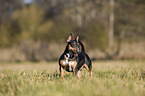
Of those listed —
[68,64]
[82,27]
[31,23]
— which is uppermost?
[31,23]

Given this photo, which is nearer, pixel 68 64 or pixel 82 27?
pixel 68 64

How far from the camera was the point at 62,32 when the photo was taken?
970 inches

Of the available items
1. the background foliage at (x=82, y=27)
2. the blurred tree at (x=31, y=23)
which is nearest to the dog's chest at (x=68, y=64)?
the background foliage at (x=82, y=27)

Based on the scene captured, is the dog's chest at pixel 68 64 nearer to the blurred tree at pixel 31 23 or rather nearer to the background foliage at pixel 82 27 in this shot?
A: the background foliage at pixel 82 27

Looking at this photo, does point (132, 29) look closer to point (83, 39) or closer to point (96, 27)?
point (96, 27)

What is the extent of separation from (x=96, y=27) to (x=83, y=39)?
7.47ft

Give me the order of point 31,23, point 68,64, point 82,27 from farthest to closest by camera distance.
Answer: point 31,23 < point 82,27 < point 68,64

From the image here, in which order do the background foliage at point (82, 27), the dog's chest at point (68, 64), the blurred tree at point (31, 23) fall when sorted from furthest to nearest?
the blurred tree at point (31, 23)
the background foliage at point (82, 27)
the dog's chest at point (68, 64)

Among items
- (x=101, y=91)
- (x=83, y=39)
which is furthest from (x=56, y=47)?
(x=101, y=91)

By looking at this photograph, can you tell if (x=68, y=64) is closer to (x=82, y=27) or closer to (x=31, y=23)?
(x=82, y=27)

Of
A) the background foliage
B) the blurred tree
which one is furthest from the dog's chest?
the blurred tree

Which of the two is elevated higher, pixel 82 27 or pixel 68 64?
pixel 82 27

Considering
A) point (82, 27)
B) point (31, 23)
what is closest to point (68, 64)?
point (82, 27)

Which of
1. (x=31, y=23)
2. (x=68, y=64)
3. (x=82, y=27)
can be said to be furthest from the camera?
(x=31, y=23)
